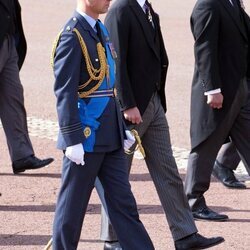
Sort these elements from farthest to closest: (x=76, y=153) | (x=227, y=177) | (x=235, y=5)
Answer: (x=227, y=177), (x=235, y=5), (x=76, y=153)

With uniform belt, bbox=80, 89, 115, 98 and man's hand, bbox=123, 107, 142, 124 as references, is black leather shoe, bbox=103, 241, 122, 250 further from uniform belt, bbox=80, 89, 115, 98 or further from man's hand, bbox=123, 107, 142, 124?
uniform belt, bbox=80, 89, 115, 98

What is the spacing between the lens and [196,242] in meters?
6.19

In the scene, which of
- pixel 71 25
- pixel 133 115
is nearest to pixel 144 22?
pixel 133 115

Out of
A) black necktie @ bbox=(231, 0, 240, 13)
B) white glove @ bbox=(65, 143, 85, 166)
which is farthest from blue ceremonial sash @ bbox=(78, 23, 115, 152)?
black necktie @ bbox=(231, 0, 240, 13)

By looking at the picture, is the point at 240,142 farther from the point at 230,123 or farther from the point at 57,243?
the point at 57,243

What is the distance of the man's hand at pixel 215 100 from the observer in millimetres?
6848

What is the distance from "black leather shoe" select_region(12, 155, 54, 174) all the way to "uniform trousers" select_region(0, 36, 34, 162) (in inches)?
1.5

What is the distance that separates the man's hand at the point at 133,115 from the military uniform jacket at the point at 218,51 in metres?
0.86

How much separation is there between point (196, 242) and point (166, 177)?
0.41 m

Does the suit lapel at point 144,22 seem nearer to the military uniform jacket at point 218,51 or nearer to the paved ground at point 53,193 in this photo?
the military uniform jacket at point 218,51

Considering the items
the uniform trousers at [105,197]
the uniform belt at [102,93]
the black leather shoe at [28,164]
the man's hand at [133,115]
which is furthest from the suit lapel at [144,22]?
the black leather shoe at [28,164]

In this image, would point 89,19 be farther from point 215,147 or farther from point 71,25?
point 215,147

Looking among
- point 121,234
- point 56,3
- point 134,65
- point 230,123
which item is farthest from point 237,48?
point 56,3

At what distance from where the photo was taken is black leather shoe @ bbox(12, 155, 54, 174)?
8.18m
